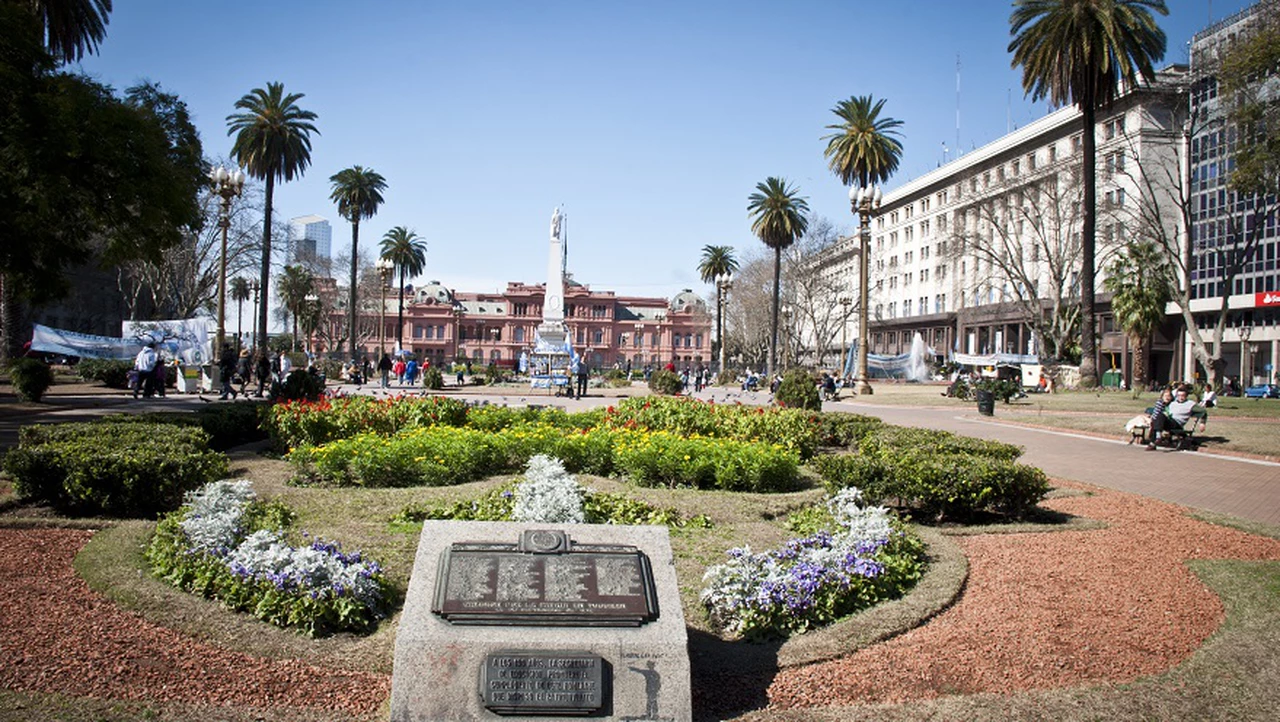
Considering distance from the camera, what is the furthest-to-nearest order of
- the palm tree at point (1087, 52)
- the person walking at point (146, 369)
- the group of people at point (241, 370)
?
the palm tree at point (1087, 52) < the group of people at point (241, 370) < the person walking at point (146, 369)

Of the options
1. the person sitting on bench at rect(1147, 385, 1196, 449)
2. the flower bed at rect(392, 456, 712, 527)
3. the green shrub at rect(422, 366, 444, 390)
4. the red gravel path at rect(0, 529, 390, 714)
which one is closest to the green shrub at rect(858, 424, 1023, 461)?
the flower bed at rect(392, 456, 712, 527)

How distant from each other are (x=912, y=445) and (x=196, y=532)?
831 cm

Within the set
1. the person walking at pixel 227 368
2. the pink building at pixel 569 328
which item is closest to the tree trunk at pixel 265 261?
the person walking at pixel 227 368

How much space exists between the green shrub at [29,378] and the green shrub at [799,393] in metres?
17.5

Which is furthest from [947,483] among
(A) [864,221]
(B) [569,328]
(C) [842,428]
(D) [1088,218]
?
(B) [569,328]

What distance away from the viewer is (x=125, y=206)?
51.4 feet

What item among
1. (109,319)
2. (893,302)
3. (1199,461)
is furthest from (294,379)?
(893,302)

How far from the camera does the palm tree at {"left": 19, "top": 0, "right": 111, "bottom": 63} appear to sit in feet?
90.4

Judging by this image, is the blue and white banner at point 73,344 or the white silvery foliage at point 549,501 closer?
the white silvery foliage at point 549,501

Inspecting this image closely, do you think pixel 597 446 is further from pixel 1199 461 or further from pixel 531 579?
pixel 1199 461

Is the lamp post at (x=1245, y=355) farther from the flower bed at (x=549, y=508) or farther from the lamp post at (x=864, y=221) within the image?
the flower bed at (x=549, y=508)

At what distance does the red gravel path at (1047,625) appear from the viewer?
4938 millimetres

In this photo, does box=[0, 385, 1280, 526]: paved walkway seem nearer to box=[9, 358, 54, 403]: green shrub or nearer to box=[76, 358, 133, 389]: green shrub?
box=[9, 358, 54, 403]: green shrub

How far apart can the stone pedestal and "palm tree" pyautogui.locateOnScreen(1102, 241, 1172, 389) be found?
3973 cm
